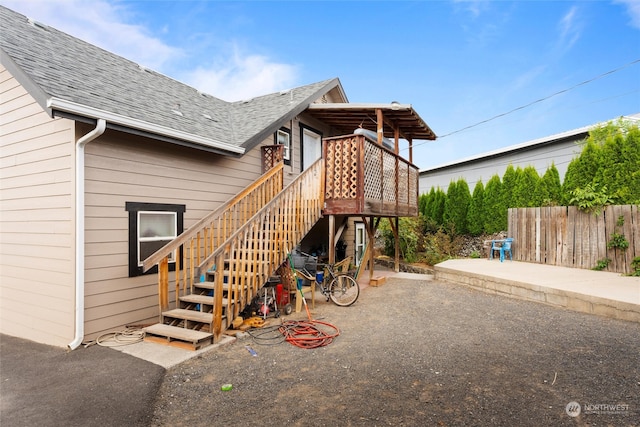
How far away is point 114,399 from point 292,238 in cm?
386

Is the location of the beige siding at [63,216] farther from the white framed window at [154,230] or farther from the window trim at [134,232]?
the white framed window at [154,230]

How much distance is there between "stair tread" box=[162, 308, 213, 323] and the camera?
15.9ft

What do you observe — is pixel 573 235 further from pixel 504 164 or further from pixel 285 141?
pixel 504 164

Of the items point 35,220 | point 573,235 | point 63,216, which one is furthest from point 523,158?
point 35,220

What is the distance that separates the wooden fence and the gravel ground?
354 cm

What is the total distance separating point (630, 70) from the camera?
11.1m

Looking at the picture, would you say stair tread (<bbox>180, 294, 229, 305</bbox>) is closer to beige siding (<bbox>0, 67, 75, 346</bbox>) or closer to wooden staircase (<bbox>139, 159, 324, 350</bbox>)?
wooden staircase (<bbox>139, 159, 324, 350</bbox>)

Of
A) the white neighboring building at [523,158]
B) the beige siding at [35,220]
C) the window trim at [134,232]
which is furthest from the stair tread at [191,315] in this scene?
the white neighboring building at [523,158]

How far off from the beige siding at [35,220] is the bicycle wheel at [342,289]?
14.8 feet

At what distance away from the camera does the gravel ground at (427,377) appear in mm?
2873

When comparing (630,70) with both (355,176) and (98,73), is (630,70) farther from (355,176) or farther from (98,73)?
(98,73)

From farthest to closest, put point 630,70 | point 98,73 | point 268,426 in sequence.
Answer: point 630,70
point 98,73
point 268,426

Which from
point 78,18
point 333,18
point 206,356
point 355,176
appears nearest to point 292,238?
point 355,176

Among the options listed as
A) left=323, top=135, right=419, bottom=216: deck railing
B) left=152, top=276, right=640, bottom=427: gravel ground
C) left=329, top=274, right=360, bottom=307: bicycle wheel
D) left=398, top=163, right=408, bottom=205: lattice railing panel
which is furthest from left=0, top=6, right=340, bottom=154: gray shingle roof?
left=152, top=276, right=640, bottom=427: gravel ground
